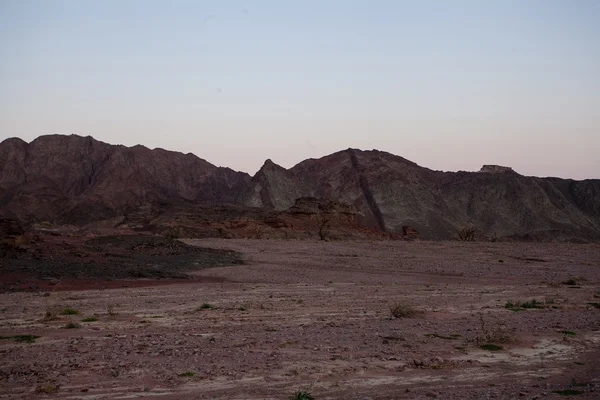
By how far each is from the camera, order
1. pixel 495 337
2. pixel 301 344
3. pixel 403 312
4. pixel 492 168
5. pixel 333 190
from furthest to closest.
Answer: pixel 492 168, pixel 333 190, pixel 403 312, pixel 495 337, pixel 301 344

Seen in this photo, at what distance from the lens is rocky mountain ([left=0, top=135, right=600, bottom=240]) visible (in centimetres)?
10738

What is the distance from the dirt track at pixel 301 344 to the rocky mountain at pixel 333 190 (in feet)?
237

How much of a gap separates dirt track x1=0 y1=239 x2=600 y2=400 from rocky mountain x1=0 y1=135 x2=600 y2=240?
7224cm

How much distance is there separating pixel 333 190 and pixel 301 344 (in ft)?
373

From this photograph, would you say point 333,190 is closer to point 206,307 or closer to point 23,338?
point 206,307

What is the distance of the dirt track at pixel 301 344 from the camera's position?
349 inches

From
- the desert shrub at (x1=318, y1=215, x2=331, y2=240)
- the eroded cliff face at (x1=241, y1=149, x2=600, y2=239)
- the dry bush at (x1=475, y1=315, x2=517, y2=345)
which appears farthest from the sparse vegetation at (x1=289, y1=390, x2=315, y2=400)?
the eroded cliff face at (x1=241, y1=149, x2=600, y2=239)

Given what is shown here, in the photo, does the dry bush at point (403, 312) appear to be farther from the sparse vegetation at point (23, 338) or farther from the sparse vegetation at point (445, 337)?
the sparse vegetation at point (23, 338)

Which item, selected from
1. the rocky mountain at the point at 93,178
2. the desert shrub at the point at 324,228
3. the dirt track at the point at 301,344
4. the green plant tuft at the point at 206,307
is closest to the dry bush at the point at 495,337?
the dirt track at the point at 301,344

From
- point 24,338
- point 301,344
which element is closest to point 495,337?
point 301,344

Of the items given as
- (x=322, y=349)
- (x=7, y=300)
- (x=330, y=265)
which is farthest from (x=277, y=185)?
(x=322, y=349)

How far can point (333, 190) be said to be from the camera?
12488 centimetres

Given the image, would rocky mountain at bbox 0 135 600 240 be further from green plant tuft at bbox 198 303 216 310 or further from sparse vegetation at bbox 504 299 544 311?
sparse vegetation at bbox 504 299 544 311

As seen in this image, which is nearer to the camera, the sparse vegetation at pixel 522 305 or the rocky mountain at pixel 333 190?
the sparse vegetation at pixel 522 305
